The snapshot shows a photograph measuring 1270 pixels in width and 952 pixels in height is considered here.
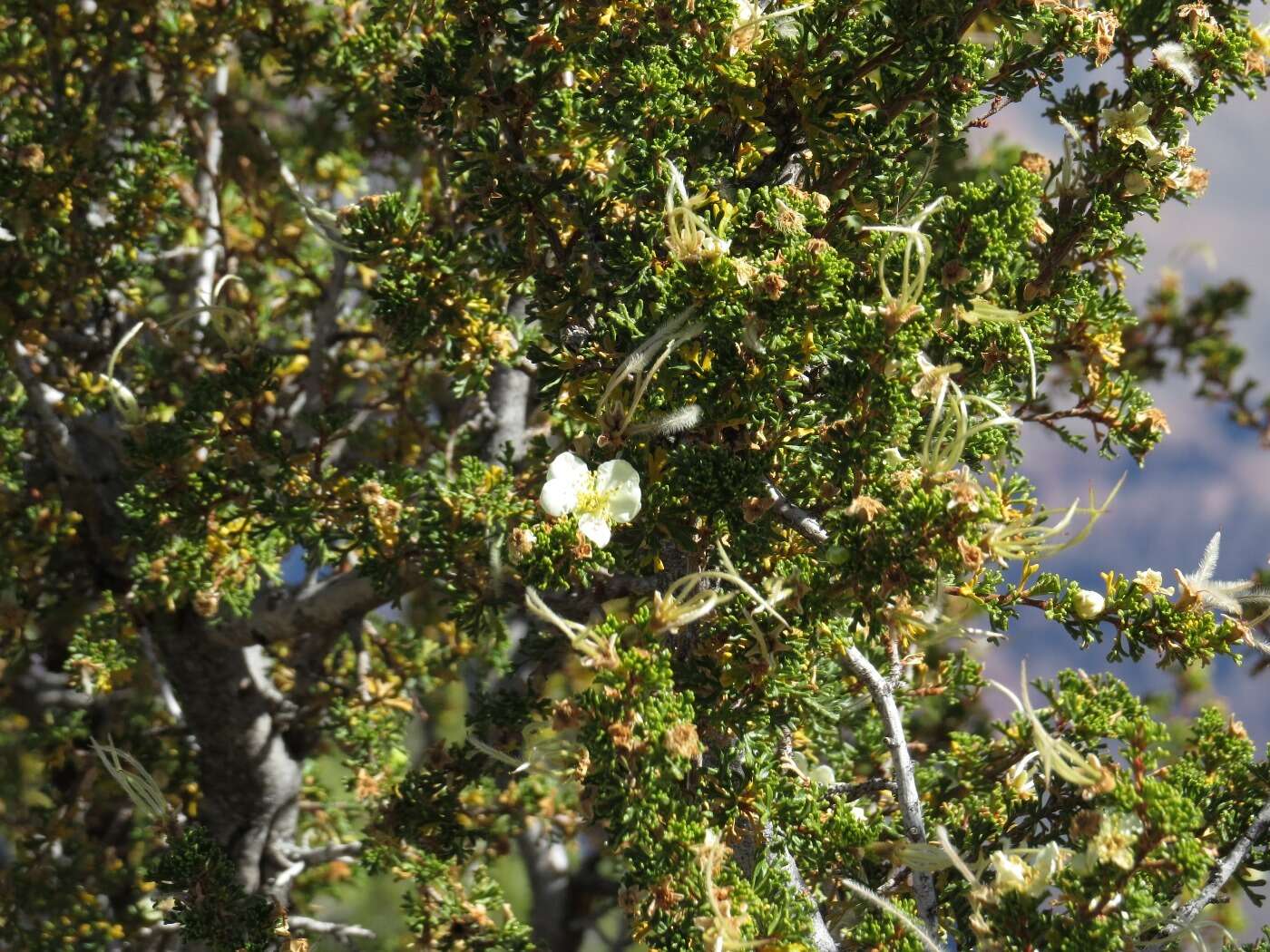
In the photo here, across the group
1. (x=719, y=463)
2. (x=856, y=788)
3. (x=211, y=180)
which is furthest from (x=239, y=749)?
(x=719, y=463)

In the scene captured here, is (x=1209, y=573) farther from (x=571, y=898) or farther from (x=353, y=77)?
(x=571, y=898)

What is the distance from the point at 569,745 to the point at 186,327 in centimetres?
223

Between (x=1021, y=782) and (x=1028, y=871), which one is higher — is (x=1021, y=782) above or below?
above

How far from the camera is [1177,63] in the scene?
6.45ft

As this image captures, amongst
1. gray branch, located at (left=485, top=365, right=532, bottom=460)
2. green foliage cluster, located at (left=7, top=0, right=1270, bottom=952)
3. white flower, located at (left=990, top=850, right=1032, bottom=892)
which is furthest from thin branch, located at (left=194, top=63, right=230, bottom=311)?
white flower, located at (left=990, top=850, right=1032, bottom=892)

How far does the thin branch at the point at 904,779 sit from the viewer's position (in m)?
1.70

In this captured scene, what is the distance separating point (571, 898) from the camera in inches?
190

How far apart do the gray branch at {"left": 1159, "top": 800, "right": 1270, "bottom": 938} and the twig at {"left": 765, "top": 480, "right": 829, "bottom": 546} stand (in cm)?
72

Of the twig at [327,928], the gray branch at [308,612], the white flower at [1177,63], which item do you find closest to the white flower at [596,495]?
the white flower at [1177,63]

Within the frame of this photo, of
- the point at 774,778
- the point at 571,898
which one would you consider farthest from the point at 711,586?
the point at 571,898

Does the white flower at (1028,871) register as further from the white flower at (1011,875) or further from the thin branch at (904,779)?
the thin branch at (904,779)

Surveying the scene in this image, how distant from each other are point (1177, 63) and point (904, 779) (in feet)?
3.99

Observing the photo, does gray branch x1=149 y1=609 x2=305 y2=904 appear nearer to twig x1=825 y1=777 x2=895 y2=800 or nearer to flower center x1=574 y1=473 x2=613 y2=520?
twig x1=825 y1=777 x2=895 y2=800

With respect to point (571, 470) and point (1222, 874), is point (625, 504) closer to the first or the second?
point (571, 470)
